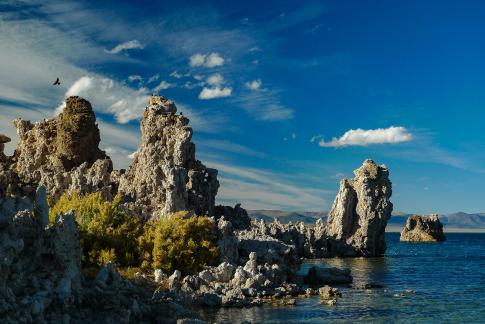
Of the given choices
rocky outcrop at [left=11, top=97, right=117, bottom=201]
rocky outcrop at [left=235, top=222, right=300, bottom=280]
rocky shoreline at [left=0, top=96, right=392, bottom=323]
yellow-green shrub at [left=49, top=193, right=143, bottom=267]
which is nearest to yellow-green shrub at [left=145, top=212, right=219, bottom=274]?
rocky shoreline at [left=0, top=96, right=392, bottom=323]

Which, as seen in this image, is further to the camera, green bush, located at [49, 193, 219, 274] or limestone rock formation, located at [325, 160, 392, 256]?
limestone rock formation, located at [325, 160, 392, 256]

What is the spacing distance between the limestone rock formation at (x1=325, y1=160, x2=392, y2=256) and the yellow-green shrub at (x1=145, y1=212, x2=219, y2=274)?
242 ft

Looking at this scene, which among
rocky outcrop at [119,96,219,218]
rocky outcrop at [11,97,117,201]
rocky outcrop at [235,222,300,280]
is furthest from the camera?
rocky outcrop at [11,97,117,201]

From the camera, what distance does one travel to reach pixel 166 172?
219 ft

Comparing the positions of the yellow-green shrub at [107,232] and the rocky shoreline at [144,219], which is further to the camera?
the yellow-green shrub at [107,232]

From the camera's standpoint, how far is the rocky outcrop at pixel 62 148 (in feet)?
249

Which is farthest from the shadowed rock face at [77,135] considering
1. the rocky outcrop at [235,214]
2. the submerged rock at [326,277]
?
the submerged rock at [326,277]

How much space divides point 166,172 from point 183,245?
16915mm

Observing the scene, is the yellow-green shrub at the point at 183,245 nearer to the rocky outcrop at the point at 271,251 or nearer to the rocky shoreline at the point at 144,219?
the rocky shoreline at the point at 144,219

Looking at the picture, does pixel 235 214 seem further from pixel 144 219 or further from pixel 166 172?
pixel 144 219

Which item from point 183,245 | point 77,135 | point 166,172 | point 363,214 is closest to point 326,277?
point 183,245

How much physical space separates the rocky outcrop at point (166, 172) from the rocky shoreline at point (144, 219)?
13 cm

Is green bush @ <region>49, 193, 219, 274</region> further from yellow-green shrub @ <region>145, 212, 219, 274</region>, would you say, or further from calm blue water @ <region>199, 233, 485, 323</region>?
calm blue water @ <region>199, 233, 485, 323</region>

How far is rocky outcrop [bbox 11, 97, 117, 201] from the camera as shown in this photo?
75.8 m
